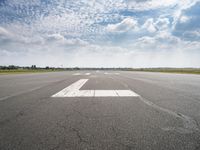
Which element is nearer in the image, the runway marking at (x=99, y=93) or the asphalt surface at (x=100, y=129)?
the asphalt surface at (x=100, y=129)

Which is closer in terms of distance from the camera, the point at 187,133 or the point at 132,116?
the point at 187,133

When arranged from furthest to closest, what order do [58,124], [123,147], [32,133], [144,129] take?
1. [58,124]
2. [144,129]
3. [32,133]
4. [123,147]

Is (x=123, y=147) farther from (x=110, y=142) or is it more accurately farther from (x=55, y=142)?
(x=55, y=142)

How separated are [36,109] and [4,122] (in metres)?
0.98

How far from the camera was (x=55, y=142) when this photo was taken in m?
2.15

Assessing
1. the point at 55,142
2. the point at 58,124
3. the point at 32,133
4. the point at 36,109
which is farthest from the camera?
the point at 36,109

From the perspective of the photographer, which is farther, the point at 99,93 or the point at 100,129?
the point at 99,93

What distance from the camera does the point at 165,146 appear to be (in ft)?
6.73

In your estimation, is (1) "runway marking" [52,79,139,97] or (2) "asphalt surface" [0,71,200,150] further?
(1) "runway marking" [52,79,139,97]

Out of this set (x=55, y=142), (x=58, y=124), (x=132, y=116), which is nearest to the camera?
(x=55, y=142)

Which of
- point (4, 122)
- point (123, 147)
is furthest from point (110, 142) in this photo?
point (4, 122)

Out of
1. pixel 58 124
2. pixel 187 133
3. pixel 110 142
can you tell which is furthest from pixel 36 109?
pixel 187 133

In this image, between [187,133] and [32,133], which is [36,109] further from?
[187,133]

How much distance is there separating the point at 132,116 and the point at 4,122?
3035 mm
